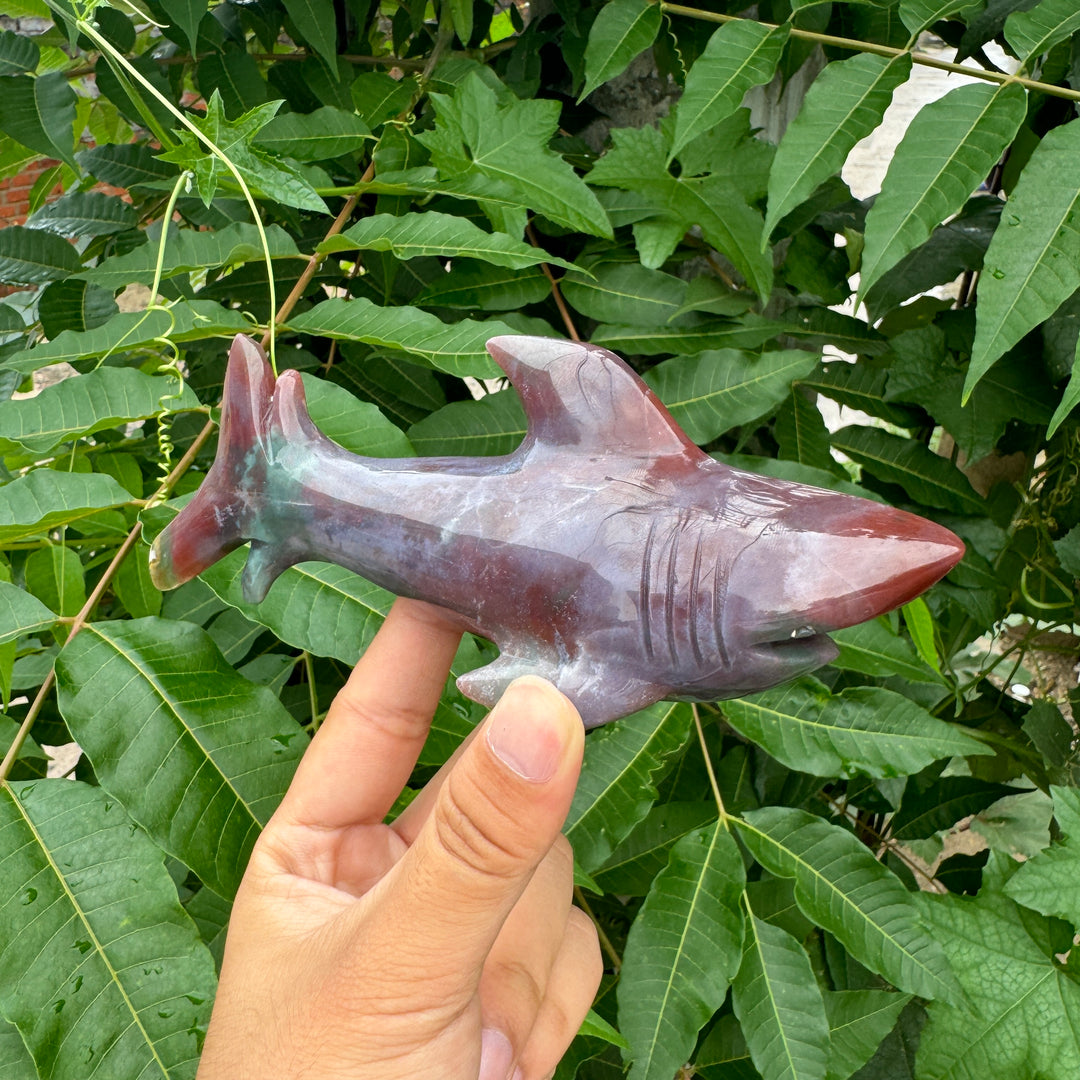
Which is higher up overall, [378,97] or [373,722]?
[378,97]

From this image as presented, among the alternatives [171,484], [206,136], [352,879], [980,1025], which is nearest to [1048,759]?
[980,1025]

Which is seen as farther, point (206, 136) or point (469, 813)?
point (206, 136)

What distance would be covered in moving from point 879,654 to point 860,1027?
430 mm

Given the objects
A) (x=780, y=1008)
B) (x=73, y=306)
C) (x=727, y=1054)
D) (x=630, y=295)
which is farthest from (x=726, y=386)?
(x=73, y=306)

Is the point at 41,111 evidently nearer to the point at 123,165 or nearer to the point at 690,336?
the point at 123,165

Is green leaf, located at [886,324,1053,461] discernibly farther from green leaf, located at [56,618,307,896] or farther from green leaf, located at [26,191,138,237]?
green leaf, located at [26,191,138,237]

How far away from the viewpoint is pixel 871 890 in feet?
3.30

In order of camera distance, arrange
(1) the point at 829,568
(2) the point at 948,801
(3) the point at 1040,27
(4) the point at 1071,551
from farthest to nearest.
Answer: (2) the point at 948,801, (4) the point at 1071,551, (3) the point at 1040,27, (1) the point at 829,568

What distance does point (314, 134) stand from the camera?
1211mm

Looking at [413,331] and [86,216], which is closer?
[413,331]

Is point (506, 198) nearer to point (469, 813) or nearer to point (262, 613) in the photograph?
point (262, 613)

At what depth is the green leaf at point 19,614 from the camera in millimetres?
901

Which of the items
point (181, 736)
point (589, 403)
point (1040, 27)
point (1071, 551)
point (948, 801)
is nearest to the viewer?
point (589, 403)

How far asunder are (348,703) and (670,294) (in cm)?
63
